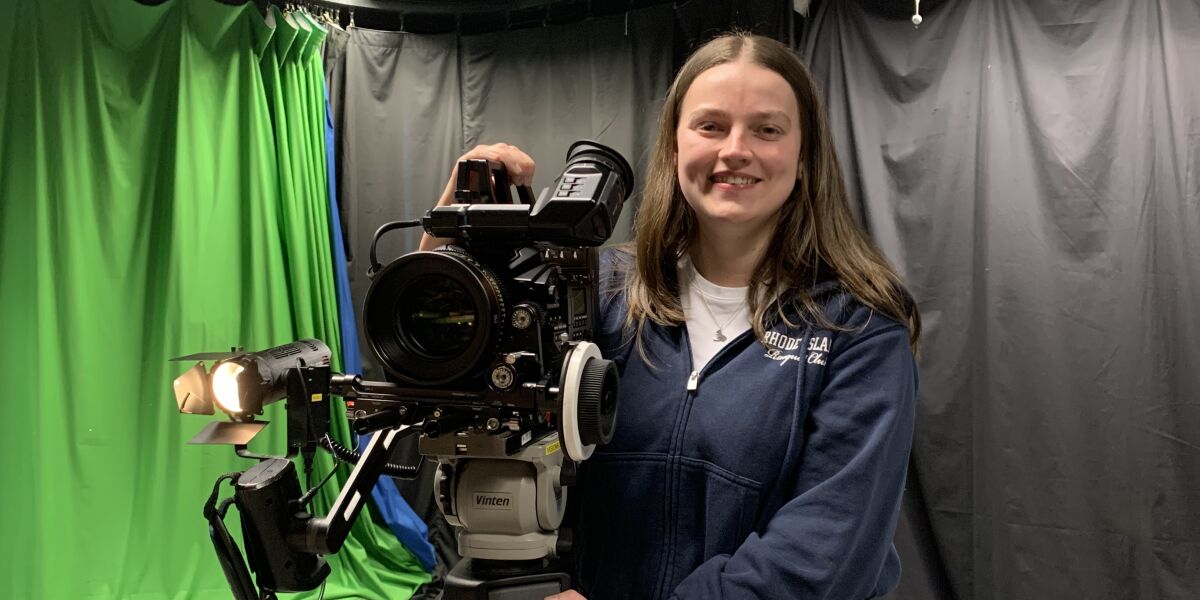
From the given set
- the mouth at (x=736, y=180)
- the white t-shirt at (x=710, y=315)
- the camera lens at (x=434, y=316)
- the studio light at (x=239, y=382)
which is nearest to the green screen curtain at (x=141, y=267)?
the studio light at (x=239, y=382)

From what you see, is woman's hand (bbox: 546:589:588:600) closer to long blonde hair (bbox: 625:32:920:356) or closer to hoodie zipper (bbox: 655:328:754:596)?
hoodie zipper (bbox: 655:328:754:596)

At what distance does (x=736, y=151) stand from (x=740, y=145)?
11 millimetres

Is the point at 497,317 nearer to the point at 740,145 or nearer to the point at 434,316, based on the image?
the point at 434,316

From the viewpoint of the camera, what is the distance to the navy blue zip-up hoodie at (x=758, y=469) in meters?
0.85

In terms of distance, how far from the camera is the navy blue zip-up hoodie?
0.85 meters

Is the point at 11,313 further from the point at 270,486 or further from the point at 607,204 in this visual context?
the point at 607,204

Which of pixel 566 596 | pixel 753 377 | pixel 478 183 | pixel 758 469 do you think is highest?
pixel 478 183

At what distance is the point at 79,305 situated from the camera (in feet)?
6.46

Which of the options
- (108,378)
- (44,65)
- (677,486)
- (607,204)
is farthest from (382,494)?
(607,204)

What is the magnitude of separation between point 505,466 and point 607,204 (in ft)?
1.12

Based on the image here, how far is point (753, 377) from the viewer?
95cm

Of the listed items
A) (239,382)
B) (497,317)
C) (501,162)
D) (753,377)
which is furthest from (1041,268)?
(239,382)

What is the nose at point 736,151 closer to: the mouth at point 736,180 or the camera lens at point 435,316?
the mouth at point 736,180

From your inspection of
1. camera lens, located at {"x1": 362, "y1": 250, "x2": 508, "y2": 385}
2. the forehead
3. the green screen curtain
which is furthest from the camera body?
the green screen curtain
